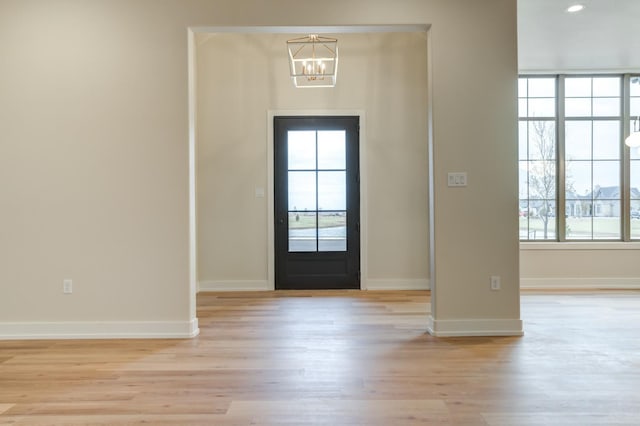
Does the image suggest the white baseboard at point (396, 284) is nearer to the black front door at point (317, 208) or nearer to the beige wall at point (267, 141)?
the beige wall at point (267, 141)

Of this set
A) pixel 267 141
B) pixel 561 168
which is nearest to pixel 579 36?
pixel 561 168

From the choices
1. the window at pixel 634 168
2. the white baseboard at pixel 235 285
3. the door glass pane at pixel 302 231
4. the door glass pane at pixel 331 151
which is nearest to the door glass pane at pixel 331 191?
the door glass pane at pixel 331 151

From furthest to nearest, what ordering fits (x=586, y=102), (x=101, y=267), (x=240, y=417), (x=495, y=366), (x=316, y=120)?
(x=586, y=102) → (x=316, y=120) → (x=101, y=267) → (x=495, y=366) → (x=240, y=417)

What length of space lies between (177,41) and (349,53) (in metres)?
2.76

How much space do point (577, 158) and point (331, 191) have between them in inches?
142

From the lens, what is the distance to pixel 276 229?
571 cm

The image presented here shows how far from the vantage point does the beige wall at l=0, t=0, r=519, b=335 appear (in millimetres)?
3529

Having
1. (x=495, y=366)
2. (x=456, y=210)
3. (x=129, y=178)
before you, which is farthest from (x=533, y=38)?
(x=129, y=178)

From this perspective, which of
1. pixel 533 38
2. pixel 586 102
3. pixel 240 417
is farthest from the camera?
pixel 586 102

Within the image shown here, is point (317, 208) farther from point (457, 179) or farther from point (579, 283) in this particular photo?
point (579, 283)

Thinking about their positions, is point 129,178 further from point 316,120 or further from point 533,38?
point 533,38

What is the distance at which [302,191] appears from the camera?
5730 millimetres

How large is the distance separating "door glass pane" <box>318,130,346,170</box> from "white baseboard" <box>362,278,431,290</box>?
1603 mm

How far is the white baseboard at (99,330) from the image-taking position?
350cm
